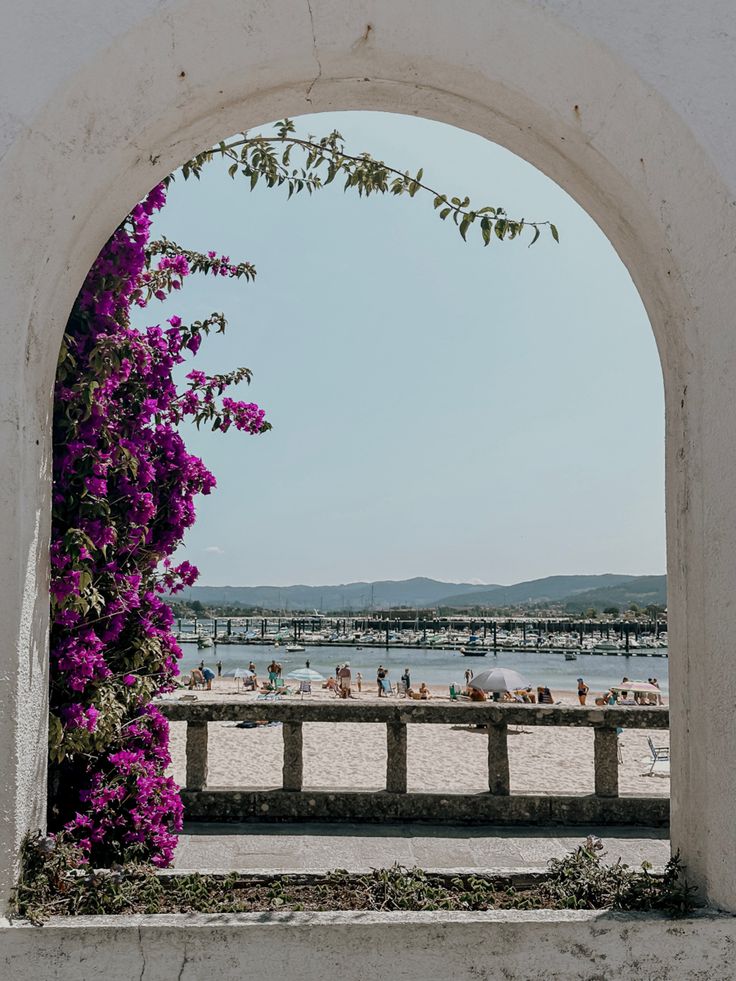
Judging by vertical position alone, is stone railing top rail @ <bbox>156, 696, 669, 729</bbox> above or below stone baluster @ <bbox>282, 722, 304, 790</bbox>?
above

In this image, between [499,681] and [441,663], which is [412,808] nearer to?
[499,681]

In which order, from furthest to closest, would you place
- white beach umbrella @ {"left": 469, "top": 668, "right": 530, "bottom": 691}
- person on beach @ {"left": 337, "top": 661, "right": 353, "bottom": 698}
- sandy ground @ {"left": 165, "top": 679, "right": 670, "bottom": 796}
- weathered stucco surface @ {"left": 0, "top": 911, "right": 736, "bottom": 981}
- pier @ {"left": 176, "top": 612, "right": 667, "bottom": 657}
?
1. pier @ {"left": 176, "top": 612, "right": 667, "bottom": 657}
2. person on beach @ {"left": 337, "top": 661, "right": 353, "bottom": 698}
3. white beach umbrella @ {"left": 469, "top": 668, "right": 530, "bottom": 691}
4. sandy ground @ {"left": 165, "top": 679, "right": 670, "bottom": 796}
5. weathered stucco surface @ {"left": 0, "top": 911, "right": 736, "bottom": 981}

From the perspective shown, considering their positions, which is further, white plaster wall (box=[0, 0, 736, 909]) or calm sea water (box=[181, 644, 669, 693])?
calm sea water (box=[181, 644, 669, 693])

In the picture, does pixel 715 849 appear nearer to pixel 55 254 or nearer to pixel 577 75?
pixel 577 75

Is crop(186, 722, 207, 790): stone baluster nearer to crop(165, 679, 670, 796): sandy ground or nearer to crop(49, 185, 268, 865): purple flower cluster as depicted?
crop(49, 185, 268, 865): purple flower cluster

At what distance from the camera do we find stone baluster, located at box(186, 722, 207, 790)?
18.7ft

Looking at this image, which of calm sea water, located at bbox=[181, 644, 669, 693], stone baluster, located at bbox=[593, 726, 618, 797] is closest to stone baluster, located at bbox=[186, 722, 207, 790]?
stone baluster, located at bbox=[593, 726, 618, 797]

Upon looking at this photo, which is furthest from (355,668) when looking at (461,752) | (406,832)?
(406,832)

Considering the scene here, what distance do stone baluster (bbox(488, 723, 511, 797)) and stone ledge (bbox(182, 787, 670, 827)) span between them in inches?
2.7

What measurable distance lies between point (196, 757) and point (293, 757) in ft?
2.16

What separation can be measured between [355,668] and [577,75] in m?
62.0

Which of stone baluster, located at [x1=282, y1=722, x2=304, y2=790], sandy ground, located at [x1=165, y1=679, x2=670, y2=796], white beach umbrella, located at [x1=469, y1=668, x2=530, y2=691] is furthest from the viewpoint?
white beach umbrella, located at [x1=469, y1=668, x2=530, y2=691]

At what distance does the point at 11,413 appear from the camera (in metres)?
2.47

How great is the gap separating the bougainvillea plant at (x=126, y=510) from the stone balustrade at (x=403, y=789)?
137 cm
